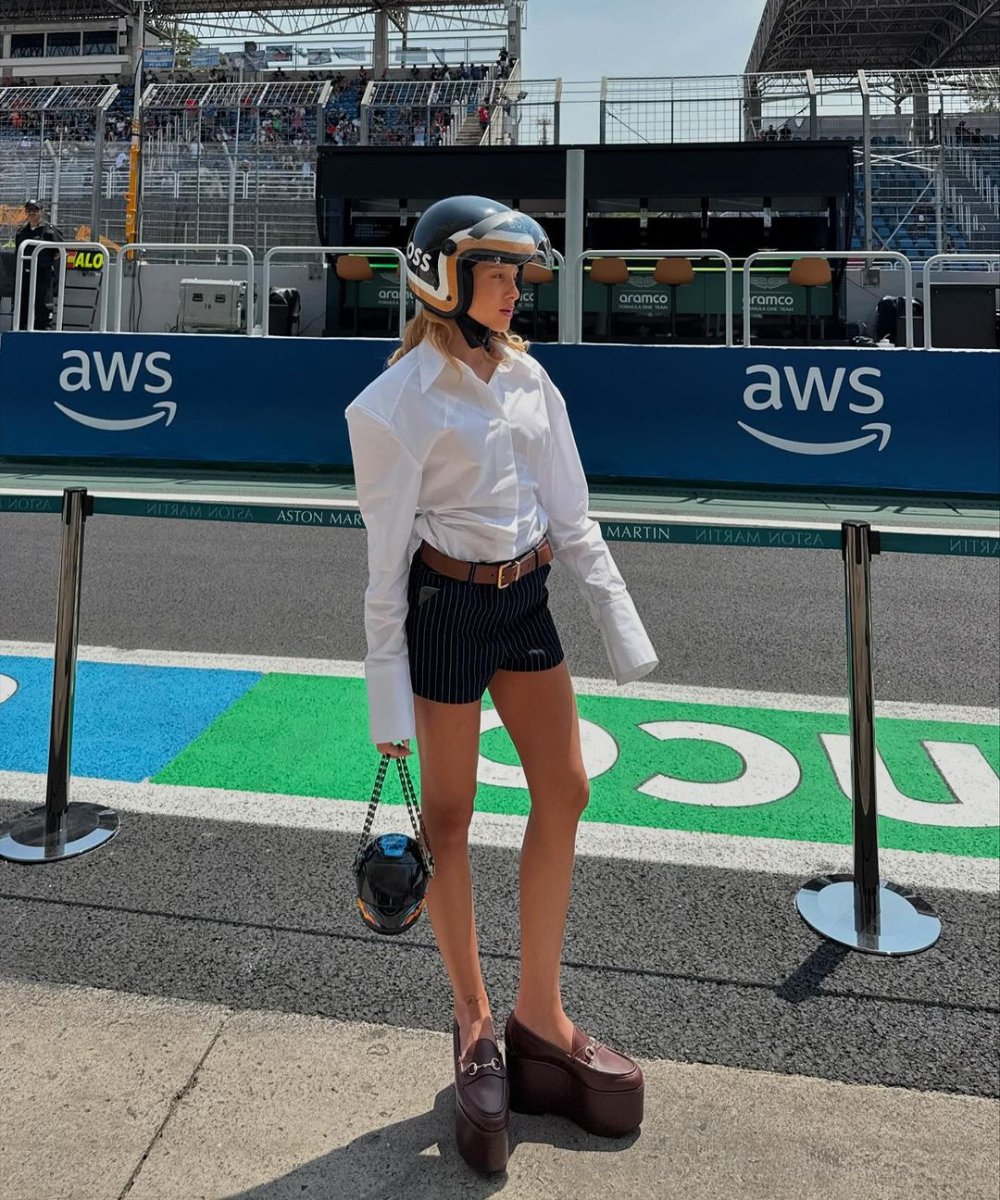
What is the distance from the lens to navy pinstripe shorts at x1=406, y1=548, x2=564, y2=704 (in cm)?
223

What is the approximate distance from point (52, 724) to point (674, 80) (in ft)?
53.6

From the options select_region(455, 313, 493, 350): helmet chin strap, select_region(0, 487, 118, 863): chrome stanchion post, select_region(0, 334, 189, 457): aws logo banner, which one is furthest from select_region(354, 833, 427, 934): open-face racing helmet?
select_region(0, 334, 189, 457): aws logo banner

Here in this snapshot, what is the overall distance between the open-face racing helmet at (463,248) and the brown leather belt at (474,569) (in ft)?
1.56

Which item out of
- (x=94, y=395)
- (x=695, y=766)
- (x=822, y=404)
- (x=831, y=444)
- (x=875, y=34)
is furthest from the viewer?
(x=875, y=34)

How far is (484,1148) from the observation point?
7.21ft

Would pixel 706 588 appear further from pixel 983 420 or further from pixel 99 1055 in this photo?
pixel 99 1055

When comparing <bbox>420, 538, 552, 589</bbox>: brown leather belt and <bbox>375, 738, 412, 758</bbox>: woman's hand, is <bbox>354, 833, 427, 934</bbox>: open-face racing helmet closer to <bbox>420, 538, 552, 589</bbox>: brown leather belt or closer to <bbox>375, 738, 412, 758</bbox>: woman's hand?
<bbox>375, 738, 412, 758</bbox>: woman's hand

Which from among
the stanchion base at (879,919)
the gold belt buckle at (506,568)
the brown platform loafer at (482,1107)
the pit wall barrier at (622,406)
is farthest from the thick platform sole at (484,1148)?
the pit wall barrier at (622,406)

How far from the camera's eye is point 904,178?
18.4 meters

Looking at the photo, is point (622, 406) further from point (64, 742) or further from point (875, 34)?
point (875, 34)

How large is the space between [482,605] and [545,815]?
0.52 metres

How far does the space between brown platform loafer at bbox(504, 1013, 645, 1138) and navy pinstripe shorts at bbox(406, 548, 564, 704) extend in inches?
33.5

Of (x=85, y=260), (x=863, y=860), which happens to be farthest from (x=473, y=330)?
(x=85, y=260)

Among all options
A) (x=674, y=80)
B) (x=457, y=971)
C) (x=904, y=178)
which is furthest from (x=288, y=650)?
(x=904, y=178)
